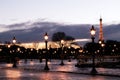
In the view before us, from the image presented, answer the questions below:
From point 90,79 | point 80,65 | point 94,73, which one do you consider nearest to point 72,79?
point 90,79

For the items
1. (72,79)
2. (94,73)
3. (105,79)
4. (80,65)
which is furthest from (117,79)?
(80,65)

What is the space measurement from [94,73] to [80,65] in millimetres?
32515

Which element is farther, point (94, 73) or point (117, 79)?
point (94, 73)

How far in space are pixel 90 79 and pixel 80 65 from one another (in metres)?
42.8

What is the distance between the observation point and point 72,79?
122 ft

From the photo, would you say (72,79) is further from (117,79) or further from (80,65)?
(80,65)

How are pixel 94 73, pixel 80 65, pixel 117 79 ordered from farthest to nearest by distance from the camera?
pixel 80 65, pixel 94 73, pixel 117 79

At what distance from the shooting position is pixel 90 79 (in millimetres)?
37000

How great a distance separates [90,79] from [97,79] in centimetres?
59

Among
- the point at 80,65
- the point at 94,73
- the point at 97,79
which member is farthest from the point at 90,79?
the point at 80,65

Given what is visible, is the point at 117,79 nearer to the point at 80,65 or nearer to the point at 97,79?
the point at 97,79

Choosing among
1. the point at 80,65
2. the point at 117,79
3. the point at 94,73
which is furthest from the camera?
the point at 80,65

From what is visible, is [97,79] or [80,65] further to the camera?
[80,65]

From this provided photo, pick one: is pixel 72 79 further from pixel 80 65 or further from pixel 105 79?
pixel 80 65
